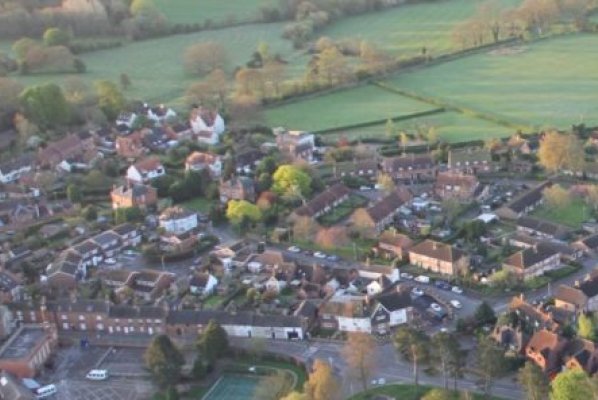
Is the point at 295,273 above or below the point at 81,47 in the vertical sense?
below

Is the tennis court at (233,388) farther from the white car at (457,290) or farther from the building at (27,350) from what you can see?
the white car at (457,290)

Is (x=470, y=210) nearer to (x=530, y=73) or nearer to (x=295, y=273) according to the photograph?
(x=295, y=273)

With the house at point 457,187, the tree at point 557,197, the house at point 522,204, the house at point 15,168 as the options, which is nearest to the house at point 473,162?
the house at point 457,187

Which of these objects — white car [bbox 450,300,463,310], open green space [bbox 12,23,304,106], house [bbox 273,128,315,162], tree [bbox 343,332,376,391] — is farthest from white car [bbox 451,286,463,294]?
open green space [bbox 12,23,304,106]

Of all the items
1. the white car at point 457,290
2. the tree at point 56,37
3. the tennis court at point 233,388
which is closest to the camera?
the tennis court at point 233,388

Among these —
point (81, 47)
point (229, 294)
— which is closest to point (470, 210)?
point (229, 294)
